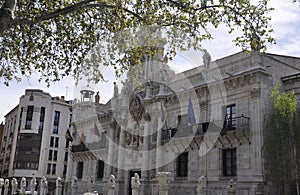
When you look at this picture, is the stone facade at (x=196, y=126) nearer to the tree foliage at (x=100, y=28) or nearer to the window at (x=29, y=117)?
the tree foliage at (x=100, y=28)

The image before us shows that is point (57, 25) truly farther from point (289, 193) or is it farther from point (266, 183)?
point (289, 193)

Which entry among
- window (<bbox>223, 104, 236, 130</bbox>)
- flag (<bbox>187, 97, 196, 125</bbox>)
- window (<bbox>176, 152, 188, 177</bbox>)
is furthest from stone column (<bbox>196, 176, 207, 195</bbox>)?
flag (<bbox>187, 97, 196, 125</bbox>)

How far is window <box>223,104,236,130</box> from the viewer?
22778 millimetres

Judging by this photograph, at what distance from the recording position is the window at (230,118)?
74.7ft

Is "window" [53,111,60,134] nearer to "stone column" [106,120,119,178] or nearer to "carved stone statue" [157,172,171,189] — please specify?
"stone column" [106,120,119,178]

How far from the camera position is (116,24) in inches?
532

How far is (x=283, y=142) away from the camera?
19.5 meters

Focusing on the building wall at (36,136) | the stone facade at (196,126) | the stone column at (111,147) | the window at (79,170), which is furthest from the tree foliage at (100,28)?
the building wall at (36,136)

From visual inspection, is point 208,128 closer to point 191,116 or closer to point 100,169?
point 191,116

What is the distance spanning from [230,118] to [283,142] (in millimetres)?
4350

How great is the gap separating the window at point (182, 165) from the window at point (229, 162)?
3411 mm

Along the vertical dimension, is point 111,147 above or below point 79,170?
above

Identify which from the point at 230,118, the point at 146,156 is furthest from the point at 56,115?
the point at 230,118

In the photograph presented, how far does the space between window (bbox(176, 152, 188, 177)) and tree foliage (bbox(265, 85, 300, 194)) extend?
22.9ft
